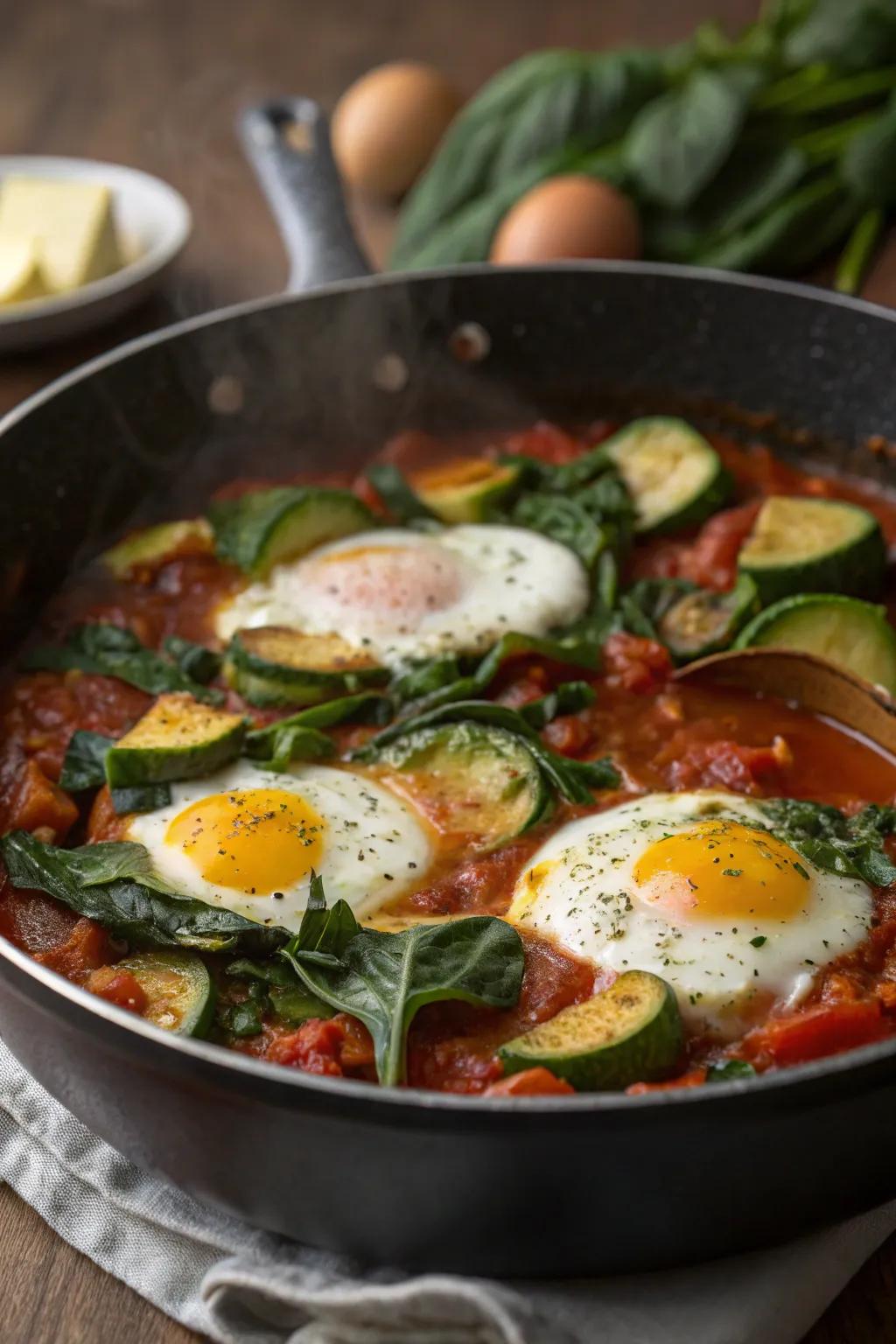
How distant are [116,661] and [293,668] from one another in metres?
0.53

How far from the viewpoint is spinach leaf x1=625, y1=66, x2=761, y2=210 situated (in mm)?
5047

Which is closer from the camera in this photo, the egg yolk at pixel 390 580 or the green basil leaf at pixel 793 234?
the egg yolk at pixel 390 580

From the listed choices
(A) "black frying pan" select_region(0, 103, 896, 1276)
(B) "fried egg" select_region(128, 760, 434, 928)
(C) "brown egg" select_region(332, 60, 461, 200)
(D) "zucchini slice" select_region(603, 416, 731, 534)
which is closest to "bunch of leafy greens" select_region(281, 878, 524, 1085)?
(B) "fried egg" select_region(128, 760, 434, 928)

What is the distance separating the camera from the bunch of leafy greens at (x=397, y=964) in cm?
274

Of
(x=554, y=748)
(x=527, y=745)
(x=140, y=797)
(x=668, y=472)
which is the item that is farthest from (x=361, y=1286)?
(x=668, y=472)

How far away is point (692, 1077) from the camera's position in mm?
2646

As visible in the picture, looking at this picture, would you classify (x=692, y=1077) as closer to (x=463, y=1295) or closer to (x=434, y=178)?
(x=463, y=1295)

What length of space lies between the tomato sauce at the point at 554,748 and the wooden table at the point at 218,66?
1564 millimetres

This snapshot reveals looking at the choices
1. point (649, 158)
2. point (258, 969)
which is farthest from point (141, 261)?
point (258, 969)

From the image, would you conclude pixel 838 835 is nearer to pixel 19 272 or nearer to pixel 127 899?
pixel 127 899

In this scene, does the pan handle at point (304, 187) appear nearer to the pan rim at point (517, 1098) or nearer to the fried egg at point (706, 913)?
the fried egg at point (706, 913)

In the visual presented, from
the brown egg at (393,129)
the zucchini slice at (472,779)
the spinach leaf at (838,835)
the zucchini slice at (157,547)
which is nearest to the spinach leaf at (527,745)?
the zucchini slice at (472,779)

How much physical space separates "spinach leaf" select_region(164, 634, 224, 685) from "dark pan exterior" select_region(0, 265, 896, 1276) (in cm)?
50

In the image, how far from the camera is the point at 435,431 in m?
4.96
